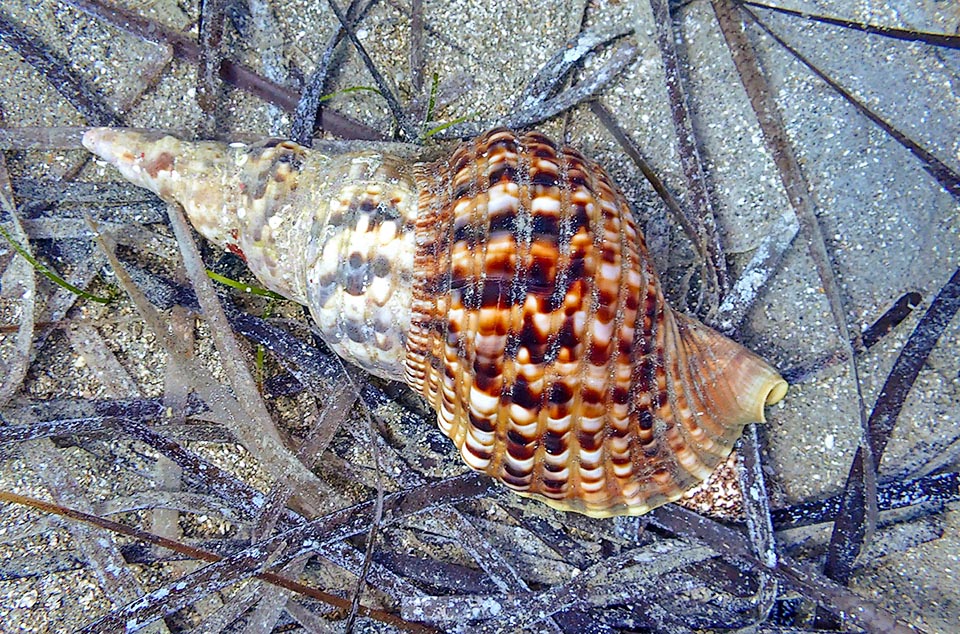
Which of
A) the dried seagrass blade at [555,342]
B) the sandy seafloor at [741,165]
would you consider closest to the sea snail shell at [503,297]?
the dried seagrass blade at [555,342]

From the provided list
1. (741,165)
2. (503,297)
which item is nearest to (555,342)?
(503,297)

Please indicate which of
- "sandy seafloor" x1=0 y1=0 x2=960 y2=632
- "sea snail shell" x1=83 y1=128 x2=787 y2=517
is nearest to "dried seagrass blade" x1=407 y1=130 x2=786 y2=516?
"sea snail shell" x1=83 y1=128 x2=787 y2=517

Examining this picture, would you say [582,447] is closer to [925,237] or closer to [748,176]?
[748,176]

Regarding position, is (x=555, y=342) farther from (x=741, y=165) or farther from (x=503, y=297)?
(x=741, y=165)

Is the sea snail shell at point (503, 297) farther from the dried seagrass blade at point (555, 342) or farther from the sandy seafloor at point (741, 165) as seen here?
the sandy seafloor at point (741, 165)

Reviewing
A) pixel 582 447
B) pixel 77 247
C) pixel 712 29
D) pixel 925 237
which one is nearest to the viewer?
pixel 582 447

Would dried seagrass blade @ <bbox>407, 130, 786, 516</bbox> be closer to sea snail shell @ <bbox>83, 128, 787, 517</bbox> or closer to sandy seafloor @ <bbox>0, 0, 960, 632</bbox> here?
sea snail shell @ <bbox>83, 128, 787, 517</bbox>

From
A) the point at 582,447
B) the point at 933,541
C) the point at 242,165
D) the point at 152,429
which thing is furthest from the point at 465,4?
the point at 933,541

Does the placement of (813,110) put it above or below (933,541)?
above
